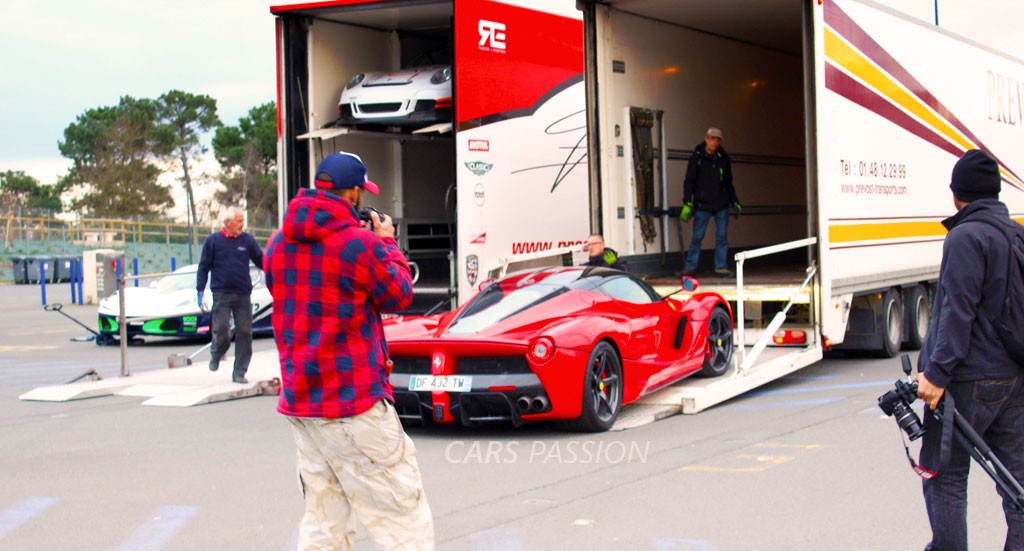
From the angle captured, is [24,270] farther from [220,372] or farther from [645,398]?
[645,398]

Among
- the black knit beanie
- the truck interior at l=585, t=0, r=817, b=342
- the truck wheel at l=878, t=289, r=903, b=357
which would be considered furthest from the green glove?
the black knit beanie

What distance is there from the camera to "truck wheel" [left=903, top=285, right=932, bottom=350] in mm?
14195

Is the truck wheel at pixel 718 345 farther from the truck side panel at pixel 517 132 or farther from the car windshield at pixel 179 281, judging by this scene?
the car windshield at pixel 179 281

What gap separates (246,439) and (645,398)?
3373 mm

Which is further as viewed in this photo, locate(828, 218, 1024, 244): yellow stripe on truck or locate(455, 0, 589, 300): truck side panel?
locate(455, 0, 589, 300): truck side panel

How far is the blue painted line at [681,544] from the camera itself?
563 centimetres

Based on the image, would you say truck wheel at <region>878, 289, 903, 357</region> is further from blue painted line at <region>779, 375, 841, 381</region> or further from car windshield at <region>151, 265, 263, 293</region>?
car windshield at <region>151, 265, 263, 293</region>

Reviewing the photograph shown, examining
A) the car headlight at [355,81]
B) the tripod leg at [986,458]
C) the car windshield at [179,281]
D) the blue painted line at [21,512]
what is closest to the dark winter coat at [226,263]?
the car headlight at [355,81]

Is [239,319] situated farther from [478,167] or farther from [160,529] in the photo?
[160,529]

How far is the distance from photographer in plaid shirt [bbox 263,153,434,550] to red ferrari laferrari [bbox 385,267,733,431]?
13.2 ft

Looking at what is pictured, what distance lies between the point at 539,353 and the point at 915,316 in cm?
755

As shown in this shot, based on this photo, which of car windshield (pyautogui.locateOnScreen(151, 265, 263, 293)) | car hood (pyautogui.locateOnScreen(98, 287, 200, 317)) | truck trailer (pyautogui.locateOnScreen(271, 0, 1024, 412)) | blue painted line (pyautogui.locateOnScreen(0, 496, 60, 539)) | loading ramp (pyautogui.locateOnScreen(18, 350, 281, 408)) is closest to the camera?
blue painted line (pyautogui.locateOnScreen(0, 496, 60, 539))

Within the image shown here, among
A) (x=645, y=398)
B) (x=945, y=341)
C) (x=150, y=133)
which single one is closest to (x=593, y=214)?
(x=645, y=398)

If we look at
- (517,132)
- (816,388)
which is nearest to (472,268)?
(517,132)
